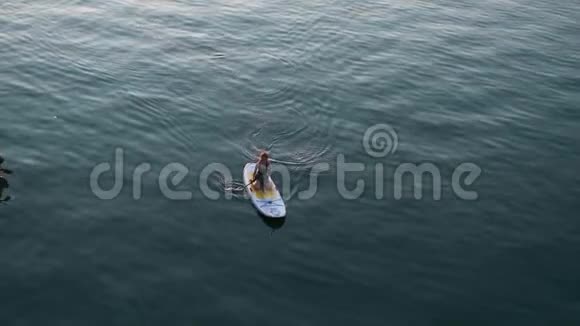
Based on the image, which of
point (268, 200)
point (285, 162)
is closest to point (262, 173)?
point (268, 200)

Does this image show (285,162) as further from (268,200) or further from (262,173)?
(268,200)

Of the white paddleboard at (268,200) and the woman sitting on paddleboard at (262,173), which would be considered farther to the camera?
the woman sitting on paddleboard at (262,173)

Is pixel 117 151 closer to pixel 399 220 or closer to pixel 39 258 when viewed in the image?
pixel 39 258

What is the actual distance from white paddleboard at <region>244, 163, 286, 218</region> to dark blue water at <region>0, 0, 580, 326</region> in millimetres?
633

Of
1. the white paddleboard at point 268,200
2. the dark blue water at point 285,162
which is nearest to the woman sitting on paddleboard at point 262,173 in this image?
the white paddleboard at point 268,200

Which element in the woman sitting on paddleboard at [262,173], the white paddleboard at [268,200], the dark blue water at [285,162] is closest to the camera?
the dark blue water at [285,162]

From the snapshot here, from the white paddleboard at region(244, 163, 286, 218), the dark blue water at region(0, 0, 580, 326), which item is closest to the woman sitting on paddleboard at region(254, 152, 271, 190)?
the white paddleboard at region(244, 163, 286, 218)

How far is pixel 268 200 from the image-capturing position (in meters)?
29.1

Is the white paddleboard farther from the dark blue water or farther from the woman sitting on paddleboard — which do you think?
the dark blue water

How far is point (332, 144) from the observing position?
1383 inches

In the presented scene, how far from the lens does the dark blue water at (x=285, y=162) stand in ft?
80.0

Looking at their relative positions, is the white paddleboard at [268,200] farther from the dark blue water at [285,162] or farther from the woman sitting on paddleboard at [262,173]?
the dark blue water at [285,162]

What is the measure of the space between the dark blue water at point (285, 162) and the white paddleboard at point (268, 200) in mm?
633

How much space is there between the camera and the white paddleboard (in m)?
28.5
